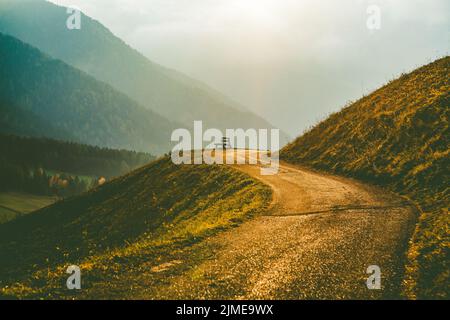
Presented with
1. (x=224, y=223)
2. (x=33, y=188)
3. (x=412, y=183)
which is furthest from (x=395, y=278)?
(x=33, y=188)

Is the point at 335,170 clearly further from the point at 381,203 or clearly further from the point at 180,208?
the point at 180,208

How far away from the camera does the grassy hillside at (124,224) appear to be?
14531 millimetres

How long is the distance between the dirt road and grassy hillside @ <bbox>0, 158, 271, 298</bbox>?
76.3 inches

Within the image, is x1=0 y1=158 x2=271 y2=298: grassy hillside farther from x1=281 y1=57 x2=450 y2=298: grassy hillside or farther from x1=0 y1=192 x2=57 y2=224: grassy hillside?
x1=0 y1=192 x2=57 y2=224: grassy hillside

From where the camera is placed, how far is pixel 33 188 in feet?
643

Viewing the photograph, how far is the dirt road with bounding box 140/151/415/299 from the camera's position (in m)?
11.8

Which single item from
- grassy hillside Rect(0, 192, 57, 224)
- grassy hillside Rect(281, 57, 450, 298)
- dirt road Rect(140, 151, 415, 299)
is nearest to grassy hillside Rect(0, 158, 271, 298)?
dirt road Rect(140, 151, 415, 299)

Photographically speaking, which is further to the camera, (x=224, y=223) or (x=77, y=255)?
(x=77, y=255)

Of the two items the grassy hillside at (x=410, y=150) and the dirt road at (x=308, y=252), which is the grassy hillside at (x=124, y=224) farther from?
the grassy hillside at (x=410, y=150)

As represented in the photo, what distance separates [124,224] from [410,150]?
25669 millimetres

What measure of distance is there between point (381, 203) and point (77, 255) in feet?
91.1

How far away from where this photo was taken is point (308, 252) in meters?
14.6
